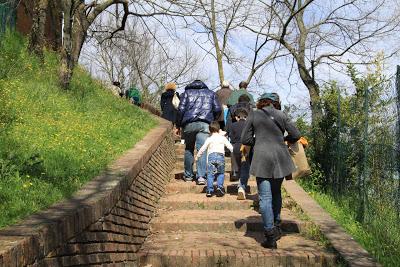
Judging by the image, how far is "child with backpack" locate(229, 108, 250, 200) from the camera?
25.6 feet

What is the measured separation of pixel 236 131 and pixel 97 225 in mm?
4541

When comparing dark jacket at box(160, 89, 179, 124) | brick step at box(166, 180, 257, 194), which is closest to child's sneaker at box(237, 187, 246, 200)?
brick step at box(166, 180, 257, 194)

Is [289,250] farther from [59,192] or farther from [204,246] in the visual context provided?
[59,192]

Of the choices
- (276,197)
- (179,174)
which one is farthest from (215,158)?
(276,197)

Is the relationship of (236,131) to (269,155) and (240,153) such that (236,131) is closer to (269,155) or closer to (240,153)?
(240,153)

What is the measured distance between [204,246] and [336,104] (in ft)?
14.9

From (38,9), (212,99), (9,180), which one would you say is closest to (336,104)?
(212,99)

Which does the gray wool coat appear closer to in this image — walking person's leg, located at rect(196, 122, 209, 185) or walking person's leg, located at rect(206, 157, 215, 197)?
walking person's leg, located at rect(206, 157, 215, 197)

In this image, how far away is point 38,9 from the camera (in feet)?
42.5

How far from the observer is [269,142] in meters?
5.68

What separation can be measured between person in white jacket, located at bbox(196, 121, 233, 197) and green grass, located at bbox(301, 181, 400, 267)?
1.57 metres

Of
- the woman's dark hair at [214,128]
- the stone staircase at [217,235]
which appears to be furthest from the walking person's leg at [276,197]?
the woman's dark hair at [214,128]

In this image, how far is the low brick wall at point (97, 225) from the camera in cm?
313

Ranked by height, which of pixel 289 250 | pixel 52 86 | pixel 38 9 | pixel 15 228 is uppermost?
pixel 38 9
